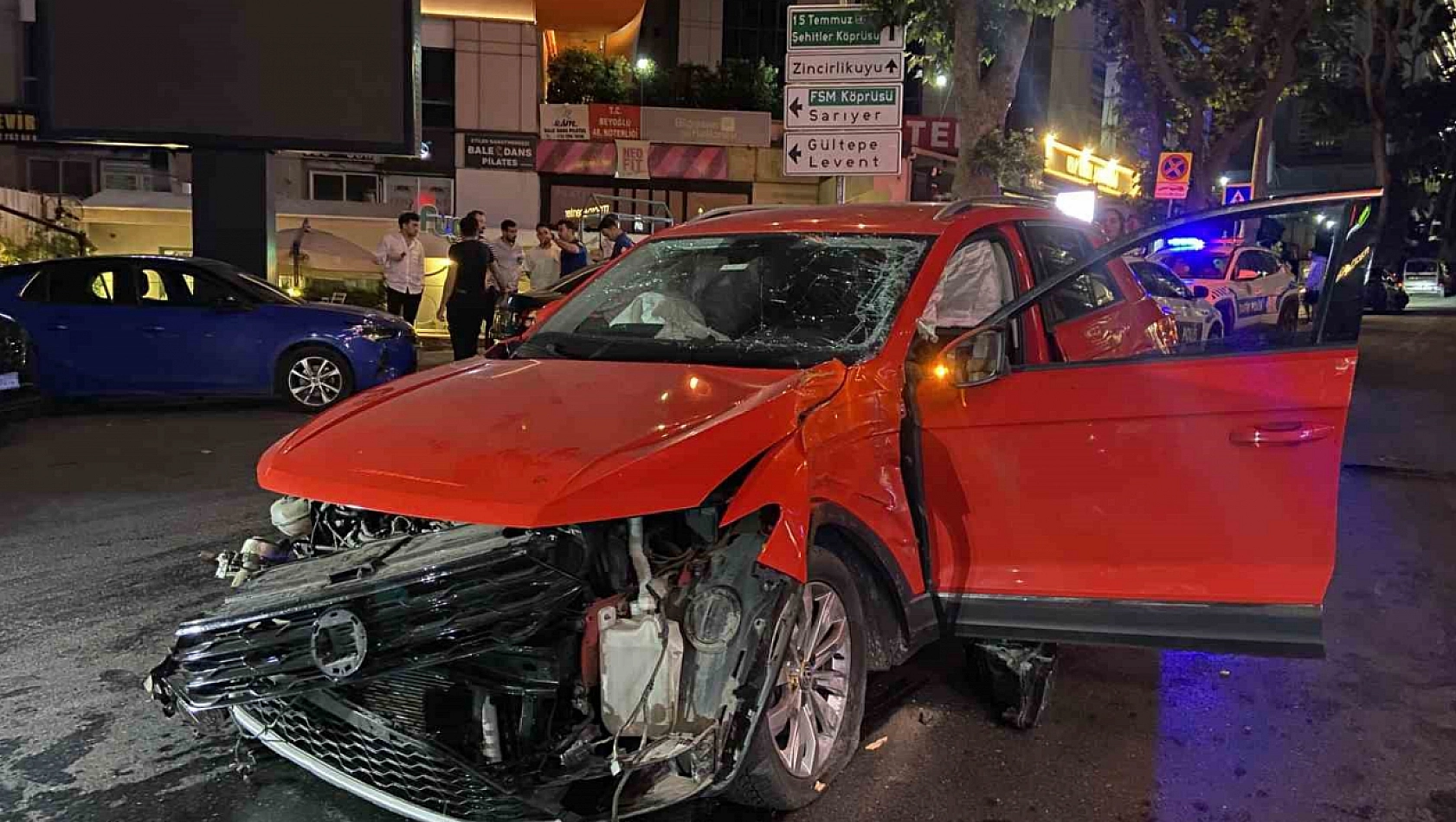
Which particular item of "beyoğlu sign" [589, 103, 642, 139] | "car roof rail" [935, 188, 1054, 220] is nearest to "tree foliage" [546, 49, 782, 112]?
"beyoğlu sign" [589, 103, 642, 139]

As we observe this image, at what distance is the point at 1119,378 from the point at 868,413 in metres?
0.83

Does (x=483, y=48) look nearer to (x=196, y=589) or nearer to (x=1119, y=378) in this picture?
(x=196, y=589)

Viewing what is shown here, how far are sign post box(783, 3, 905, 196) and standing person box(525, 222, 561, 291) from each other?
4.69 meters

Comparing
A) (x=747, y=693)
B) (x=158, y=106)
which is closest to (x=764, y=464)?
(x=747, y=693)

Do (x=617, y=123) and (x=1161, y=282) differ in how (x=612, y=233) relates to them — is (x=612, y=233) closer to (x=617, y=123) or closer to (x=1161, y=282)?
(x=1161, y=282)

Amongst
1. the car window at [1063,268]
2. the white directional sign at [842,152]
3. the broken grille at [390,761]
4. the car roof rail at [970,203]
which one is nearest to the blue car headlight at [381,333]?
the white directional sign at [842,152]

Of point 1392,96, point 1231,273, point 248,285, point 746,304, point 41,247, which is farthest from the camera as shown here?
point 1392,96

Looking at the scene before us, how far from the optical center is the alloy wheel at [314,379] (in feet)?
32.4

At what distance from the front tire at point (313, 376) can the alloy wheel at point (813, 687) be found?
7603mm

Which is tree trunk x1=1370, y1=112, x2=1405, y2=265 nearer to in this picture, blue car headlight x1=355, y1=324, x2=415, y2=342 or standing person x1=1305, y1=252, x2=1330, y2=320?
blue car headlight x1=355, y1=324, x2=415, y2=342

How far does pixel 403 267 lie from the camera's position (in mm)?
12336

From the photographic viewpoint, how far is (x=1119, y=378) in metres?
3.47

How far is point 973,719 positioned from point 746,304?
1733mm

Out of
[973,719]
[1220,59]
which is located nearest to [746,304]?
[973,719]
